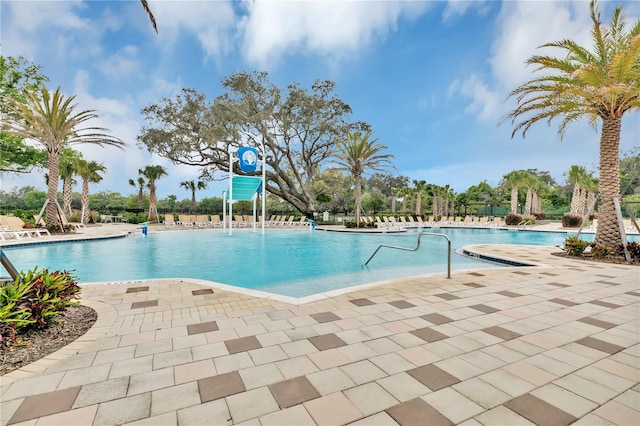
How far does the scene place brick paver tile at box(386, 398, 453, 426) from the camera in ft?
6.16

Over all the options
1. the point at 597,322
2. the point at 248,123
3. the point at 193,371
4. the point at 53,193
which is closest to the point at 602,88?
the point at 597,322

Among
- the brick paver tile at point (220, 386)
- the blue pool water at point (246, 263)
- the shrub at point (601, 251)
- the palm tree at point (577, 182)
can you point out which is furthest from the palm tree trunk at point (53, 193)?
the palm tree at point (577, 182)

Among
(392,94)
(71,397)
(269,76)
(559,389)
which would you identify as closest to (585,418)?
(559,389)

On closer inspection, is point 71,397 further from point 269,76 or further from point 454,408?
point 269,76

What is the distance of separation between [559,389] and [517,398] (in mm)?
408

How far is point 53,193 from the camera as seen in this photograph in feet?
49.3

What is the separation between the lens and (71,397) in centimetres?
208

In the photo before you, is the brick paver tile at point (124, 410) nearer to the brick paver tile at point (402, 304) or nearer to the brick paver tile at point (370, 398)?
the brick paver tile at point (370, 398)

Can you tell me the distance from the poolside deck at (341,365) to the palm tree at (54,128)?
1465cm

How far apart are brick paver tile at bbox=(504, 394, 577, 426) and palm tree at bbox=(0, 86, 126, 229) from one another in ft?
62.9

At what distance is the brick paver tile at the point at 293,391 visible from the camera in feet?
6.77

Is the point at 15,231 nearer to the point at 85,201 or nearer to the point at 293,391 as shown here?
the point at 85,201

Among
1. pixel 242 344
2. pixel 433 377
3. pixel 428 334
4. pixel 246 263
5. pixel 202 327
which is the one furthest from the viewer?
pixel 246 263

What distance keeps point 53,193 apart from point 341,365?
18.5 m
